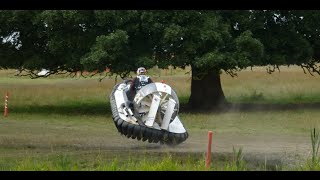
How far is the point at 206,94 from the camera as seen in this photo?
29641mm

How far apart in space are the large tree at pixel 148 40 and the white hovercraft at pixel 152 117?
7.85 m

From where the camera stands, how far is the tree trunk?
1155 inches

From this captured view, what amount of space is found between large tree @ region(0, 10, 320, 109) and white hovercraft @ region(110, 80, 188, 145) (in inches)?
309

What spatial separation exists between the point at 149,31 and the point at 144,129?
10030 mm

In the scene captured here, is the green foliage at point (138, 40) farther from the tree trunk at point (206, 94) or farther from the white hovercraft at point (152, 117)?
the white hovercraft at point (152, 117)

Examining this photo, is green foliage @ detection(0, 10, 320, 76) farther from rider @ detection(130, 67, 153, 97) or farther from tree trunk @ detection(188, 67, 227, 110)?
rider @ detection(130, 67, 153, 97)

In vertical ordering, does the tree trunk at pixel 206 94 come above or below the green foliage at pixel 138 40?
below

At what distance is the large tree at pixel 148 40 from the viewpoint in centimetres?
2411

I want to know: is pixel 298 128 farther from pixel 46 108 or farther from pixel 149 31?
pixel 46 108

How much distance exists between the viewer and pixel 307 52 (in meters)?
27.6

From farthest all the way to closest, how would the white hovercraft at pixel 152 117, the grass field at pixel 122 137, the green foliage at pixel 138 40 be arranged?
the green foliage at pixel 138 40, the white hovercraft at pixel 152 117, the grass field at pixel 122 137

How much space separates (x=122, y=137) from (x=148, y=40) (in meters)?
9.24

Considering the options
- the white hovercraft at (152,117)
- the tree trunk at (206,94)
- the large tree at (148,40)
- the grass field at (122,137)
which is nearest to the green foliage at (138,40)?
the large tree at (148,40)
